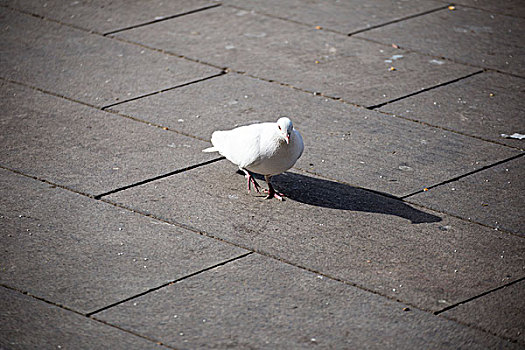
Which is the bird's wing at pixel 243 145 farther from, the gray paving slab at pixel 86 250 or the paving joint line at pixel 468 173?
the paving joint line at pixel 468 173

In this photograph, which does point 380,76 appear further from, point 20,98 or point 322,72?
point 20,98

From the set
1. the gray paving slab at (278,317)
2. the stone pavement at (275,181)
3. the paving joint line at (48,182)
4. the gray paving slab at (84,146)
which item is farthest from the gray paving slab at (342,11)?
the gray paving slab at (278,317)

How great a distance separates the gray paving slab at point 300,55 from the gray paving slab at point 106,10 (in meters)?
0.28

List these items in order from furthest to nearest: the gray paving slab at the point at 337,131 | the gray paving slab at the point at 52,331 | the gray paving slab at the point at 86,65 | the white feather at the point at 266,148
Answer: the gray paving slab at the point at 86,65 < the gray paving slab at the point at 337,131 < the white feather at the point at 266,148 < the gray paving slab at the point at 52,331

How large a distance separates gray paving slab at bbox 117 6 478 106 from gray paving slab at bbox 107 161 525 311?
1.89 metres

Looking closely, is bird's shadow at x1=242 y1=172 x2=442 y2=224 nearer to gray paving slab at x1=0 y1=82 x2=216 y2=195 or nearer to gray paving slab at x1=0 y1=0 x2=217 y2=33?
gray paving slab at x1=0 y1=82 x2=216 y2=195

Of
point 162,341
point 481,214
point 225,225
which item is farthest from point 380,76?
point 162,341

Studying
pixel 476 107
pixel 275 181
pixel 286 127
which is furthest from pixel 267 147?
pixel 476 107

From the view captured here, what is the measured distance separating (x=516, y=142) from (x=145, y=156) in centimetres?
319

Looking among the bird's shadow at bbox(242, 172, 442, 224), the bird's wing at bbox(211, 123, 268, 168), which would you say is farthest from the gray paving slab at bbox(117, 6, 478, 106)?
the bird's wing at bbox(211, 123, 268, 168)

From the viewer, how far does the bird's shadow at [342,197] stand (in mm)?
5383

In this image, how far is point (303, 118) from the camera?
6.79 m

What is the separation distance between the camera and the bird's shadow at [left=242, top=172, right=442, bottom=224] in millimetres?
5383

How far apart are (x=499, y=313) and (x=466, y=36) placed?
5019 mm
